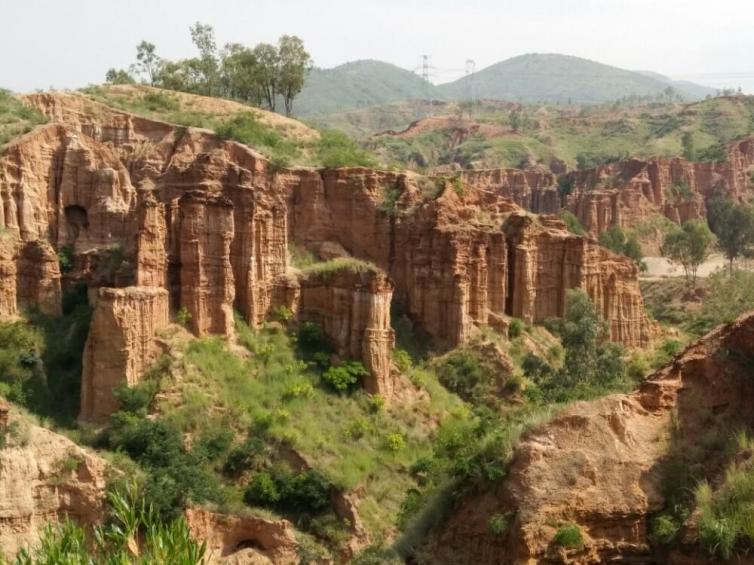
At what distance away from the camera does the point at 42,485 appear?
22.1 metres

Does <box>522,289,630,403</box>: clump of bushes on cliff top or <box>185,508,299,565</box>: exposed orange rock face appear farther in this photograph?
<box>522,289,630,403</box>: clump of bushes on cliff top

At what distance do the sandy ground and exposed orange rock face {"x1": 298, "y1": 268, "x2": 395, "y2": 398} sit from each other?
37355 millimetres

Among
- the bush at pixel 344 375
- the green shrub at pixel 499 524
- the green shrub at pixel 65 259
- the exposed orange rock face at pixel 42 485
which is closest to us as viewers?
the green shrub at pixel 499 524

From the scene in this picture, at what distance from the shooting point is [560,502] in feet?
44.6

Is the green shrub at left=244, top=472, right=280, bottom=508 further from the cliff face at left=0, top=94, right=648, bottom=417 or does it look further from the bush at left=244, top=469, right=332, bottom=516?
the cliff face at left=0, top=94, right=648, bottom=417

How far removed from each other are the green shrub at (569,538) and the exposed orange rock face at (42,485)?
13.6 metres

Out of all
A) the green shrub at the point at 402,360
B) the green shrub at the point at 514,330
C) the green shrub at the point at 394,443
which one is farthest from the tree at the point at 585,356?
the green shrub at the point at 394,443

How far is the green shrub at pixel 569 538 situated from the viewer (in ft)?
43.4

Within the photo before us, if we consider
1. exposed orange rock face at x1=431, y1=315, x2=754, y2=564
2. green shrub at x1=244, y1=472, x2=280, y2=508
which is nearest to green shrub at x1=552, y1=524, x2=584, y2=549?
exposed orange rock face at x1=431, y1=315, x2=754, y2=564

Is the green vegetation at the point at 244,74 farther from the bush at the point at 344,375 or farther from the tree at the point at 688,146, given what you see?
the tree at the point at 688,146

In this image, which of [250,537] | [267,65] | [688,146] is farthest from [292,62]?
[688,146]

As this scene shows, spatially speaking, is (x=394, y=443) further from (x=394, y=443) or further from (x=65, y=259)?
(x=65, y=259)

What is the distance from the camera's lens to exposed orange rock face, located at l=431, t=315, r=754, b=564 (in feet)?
44.3

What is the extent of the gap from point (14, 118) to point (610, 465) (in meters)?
28.6
